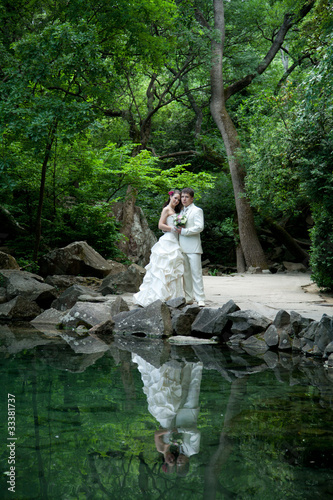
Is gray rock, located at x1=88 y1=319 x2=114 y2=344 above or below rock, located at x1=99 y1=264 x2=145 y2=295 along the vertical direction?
below

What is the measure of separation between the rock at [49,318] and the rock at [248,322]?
3.15 meters

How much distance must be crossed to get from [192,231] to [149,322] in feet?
6.40

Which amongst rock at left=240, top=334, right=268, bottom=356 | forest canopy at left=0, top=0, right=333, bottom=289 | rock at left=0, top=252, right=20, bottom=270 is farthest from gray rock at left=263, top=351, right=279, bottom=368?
rock at left=0, top=252, right=20, bottom=270

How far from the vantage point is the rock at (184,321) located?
22.5ft

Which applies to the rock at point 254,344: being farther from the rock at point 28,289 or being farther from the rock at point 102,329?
the rock at point 28,289

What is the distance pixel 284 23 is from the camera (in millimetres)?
18625

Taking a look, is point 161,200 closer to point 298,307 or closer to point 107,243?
point 107,243

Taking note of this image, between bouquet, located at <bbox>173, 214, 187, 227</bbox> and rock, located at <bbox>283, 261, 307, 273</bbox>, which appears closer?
bouquet, located at <bbox>173, 214, 187, 227</bbox>

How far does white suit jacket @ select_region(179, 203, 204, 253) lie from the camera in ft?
26.1

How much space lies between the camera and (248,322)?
6340 mm

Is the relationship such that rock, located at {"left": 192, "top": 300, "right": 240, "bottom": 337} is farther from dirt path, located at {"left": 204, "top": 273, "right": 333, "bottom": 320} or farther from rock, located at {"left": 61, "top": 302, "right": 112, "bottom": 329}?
rock, located at {"left": 61, "top": 302, "right": 112, "bottom": 329}

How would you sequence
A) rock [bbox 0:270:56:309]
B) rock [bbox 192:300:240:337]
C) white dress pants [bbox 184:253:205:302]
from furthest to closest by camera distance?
rock [bbox 0:270:56:309], white dress pants [bbox 184:253:205:302], rock [bbox 192:300:240:337]

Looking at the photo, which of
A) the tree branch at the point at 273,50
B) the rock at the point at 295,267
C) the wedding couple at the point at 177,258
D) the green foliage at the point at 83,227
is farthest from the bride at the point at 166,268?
the tree branch at the point at 273,50

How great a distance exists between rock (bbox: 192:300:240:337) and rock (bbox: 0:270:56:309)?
3563 mm
